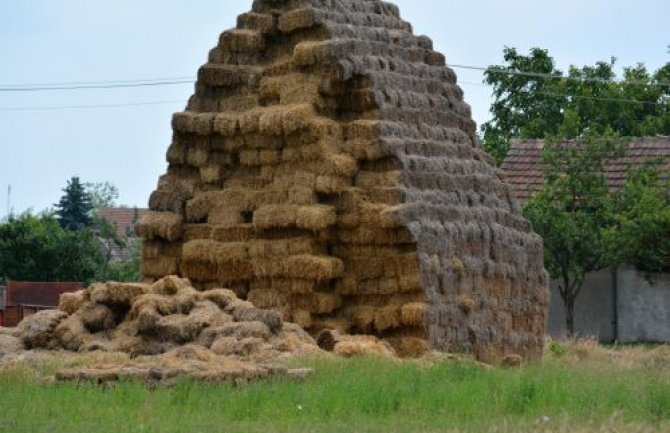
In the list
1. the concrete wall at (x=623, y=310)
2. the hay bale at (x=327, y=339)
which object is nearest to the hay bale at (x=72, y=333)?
the hay bale at (x=327, y=339)

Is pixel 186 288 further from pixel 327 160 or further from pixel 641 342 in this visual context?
pixel 641 342

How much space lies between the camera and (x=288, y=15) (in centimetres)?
2864

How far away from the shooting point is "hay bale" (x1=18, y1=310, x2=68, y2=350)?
25172mm

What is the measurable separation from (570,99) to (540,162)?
38.5ft

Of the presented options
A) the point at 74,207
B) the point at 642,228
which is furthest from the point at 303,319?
the point at 74,207

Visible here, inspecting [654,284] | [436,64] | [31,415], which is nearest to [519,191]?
[654,284]

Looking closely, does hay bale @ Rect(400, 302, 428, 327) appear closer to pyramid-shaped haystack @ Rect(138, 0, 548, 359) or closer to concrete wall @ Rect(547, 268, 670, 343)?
pyramid-shaped haystack @ Rect(138, 0, 548, 359)

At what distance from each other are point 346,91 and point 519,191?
829 inches

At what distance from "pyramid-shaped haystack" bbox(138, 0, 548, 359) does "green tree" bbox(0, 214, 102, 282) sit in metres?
24.5

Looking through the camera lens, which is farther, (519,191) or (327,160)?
(519,191)

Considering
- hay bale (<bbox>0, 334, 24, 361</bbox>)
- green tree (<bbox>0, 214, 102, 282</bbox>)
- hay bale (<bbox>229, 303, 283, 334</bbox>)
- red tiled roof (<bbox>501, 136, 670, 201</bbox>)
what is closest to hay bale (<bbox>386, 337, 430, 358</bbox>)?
hay bale (<bbox>229, 303, 283, 334</bbox>)

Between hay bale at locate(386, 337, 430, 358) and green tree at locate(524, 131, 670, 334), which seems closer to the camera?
hay bale at locate(386, 337, 430, 358)

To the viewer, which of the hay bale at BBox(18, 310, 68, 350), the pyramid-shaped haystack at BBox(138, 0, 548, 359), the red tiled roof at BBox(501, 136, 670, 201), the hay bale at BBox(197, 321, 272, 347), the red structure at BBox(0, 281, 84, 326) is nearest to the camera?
the hay bale at BBox(197, 321, 272, 347)

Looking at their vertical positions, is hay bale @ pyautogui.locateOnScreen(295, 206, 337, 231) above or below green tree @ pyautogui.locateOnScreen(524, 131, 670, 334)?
below
